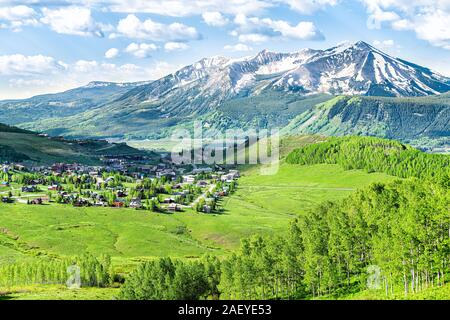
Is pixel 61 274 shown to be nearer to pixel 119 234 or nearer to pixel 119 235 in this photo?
pixel 119 235

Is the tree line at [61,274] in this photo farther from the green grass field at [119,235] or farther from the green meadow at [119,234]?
the green meadow at [119,234]

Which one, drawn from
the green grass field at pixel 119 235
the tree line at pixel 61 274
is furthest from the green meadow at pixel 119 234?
the tree line at pixel 61 274

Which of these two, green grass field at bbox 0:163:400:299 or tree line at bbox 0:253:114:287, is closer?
tree line at bbox 0:253:114:287

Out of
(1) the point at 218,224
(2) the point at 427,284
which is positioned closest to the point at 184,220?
(1) the point at 218,224

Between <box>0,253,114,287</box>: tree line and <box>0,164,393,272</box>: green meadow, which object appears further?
<box>0,164,393,272</box>: green meadow

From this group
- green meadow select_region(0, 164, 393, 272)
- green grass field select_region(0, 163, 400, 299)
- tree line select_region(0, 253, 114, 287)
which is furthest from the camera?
green meadow select_region(0, 164, 393, 272)

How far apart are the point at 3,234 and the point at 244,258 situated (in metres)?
112

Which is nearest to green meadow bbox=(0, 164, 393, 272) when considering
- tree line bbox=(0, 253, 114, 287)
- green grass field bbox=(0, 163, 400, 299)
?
green grass field bbox=(0, 163, 400, 299)

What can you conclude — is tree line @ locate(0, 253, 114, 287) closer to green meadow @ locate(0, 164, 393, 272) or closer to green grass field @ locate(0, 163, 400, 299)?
green grass field @ locate(0, 163, 400, 299)

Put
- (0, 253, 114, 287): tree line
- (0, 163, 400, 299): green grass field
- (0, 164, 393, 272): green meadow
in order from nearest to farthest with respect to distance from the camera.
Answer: (0, 253, 114, 287): tree line < (0, 163, 400, 299): green grass field < (0, 164, 393, 272): green meadow

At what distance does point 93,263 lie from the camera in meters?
113

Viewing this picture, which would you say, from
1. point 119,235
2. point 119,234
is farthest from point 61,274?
point 119,234
